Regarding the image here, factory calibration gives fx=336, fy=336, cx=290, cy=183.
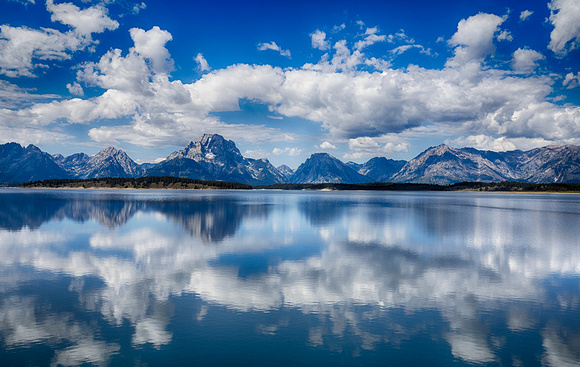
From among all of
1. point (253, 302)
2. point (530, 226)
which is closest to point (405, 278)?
point (253, 302)

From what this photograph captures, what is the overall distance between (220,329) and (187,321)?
248cm

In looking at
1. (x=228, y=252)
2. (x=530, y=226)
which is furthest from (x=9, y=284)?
(x=530, y=226)

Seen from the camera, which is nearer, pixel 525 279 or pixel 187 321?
pixel 187 321

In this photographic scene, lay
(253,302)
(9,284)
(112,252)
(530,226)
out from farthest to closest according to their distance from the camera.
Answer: (530,226)
(112,252)
(9,284)
(253,302)

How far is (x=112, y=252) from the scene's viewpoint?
41.2m

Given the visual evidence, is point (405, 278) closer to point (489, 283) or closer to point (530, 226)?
point (489, 283)

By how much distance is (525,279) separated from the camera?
31.5 metres

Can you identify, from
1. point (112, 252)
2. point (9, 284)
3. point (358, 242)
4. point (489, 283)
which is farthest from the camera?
point (358, 242)

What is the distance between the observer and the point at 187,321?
20.2 metres

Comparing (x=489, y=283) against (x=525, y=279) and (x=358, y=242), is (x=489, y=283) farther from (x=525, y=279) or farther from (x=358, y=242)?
(x=358, y=242)

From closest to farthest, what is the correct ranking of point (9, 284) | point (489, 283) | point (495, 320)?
point (495, 320)
point (9, 284)
point (489, 283)

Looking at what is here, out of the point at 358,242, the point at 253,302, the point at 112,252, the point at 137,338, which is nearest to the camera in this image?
the point at 137,338

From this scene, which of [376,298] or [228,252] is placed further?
[228,252]

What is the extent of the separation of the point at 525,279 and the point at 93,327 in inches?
1395
